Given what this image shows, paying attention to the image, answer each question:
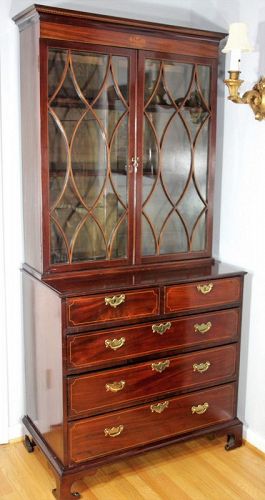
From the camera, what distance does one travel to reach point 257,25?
Answer: 8.50 feet

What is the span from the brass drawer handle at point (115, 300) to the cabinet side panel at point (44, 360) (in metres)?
0.20

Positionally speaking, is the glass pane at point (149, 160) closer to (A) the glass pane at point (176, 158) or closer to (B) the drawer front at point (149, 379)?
(A) the glass pane at point (176, 158)

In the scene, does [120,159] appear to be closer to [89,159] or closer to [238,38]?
[89,159]

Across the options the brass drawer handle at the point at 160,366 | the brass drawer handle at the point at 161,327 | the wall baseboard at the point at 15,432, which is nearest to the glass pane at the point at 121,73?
the brass drawer handle at the point at 161,327

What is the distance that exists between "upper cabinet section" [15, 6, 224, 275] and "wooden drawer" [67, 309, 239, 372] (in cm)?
32

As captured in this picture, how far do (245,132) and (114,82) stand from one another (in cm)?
69

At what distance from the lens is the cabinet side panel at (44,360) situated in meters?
2.33

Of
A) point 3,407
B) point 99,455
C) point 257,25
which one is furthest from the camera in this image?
point 3,407

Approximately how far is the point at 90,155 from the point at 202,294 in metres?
0.79

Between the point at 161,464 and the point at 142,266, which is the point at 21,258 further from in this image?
the point at 161,464

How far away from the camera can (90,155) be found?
8.09 feet

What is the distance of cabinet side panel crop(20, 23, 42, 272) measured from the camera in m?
2.34

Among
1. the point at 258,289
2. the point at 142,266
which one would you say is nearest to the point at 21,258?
the point at 142,266

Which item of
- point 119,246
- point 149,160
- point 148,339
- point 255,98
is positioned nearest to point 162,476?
point 148,339
